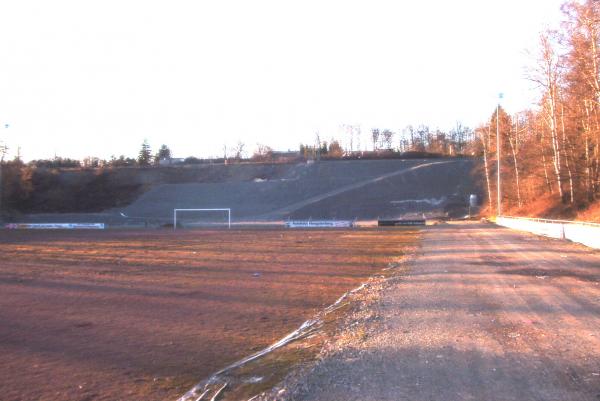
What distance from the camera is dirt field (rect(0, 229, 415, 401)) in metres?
8.18

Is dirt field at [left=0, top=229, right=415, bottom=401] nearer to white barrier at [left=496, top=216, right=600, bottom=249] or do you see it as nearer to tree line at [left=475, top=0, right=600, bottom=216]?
white barrier at [left=496, top=216, right=600, bottom=249]

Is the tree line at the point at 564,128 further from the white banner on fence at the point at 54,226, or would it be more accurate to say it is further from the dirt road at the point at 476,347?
the white banner on fence at the point at 54,226

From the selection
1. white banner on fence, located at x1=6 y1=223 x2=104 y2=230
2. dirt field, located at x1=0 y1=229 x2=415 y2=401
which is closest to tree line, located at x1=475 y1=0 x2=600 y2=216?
dirt field, located at x1=0 y1=229 x2=415 y2=401

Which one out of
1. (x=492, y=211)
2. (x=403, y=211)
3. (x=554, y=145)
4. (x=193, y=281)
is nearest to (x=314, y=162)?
(x=403, y=211)

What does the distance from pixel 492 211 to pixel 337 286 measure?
6522cm

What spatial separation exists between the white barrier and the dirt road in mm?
10828

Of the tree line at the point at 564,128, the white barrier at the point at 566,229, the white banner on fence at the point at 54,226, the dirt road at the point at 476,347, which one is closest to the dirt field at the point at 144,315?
the dirt road at the point at 476,347

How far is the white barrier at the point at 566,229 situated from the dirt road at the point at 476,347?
35.5 ft

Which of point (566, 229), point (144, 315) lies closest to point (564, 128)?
point (566, 229)

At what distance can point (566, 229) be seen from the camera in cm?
3212

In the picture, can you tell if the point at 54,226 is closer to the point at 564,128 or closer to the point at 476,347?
the point at 564,128

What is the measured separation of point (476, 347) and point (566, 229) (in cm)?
2641

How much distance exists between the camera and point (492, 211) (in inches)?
3083

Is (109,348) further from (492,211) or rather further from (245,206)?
(245,206)
